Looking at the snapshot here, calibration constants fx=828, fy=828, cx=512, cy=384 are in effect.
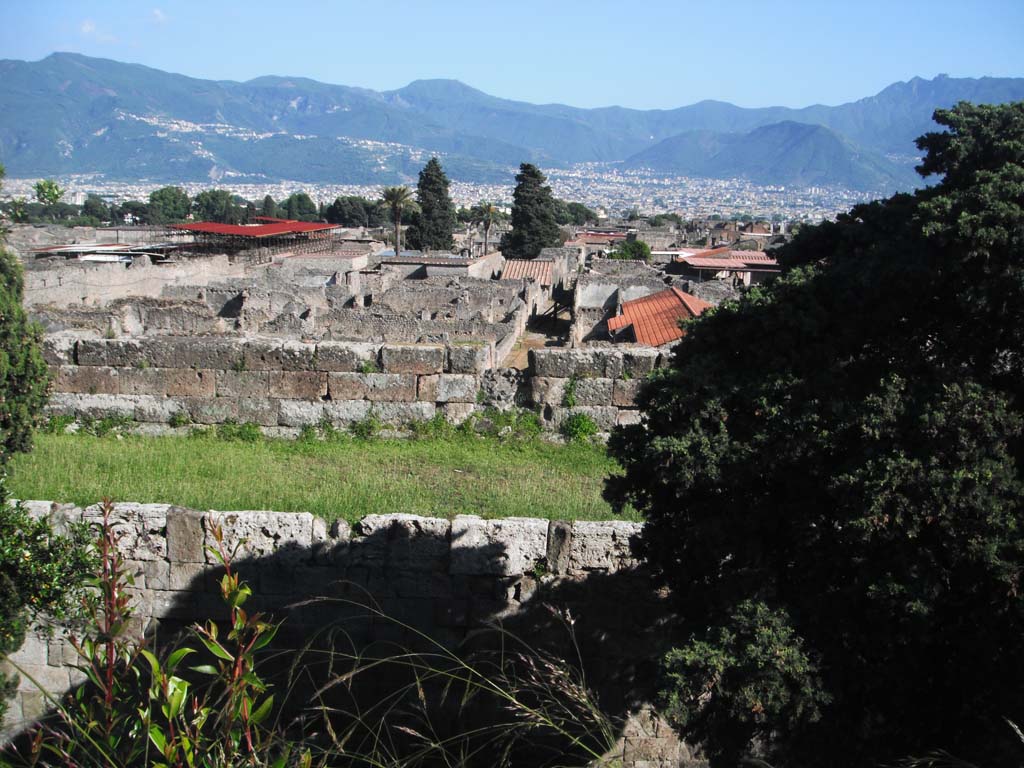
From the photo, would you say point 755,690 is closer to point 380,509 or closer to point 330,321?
point 380,509

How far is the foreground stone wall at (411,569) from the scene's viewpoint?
6.39 metres

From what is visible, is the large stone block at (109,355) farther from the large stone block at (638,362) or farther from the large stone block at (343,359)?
the large stone block at (638,362)

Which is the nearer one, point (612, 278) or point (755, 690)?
point (755, 690)

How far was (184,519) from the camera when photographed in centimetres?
647

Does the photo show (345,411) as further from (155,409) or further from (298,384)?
(155,409)

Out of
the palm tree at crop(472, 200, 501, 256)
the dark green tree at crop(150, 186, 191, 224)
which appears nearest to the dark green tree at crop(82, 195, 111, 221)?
the dark green tree at crop(150, 186, 191, 224)

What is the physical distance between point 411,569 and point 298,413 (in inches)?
163

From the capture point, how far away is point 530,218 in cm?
5875

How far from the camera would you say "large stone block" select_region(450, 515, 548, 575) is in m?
6.39

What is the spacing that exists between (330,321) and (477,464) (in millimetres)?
13296

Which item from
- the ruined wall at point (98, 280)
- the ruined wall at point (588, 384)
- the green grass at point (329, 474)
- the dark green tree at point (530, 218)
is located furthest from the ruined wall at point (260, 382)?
the dark green tree at point (530, 218)

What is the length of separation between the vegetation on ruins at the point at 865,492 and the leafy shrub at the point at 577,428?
4473 mm

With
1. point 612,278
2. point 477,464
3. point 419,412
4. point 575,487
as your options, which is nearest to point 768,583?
point 575,487

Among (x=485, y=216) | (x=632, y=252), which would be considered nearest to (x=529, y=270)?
(x=632, y=252)
